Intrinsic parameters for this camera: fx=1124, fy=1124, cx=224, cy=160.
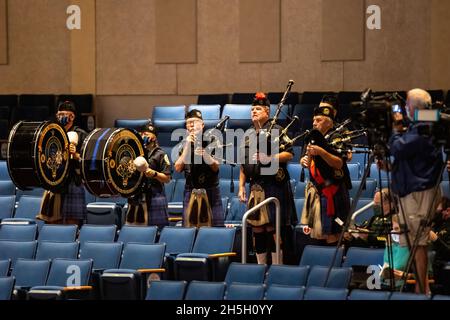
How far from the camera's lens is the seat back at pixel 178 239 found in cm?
1035

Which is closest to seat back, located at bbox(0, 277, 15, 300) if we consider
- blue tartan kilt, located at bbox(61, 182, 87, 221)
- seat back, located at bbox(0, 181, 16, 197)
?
blue tartan kilt, located at bbox(61, 182, 87, 221)

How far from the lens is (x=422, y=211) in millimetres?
8258

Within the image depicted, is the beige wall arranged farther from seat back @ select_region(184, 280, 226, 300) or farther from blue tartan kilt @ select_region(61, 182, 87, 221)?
seat back @ select_region(184, 280, 226, 300)

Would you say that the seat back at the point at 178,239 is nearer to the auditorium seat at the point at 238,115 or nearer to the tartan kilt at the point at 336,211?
the tartan kilt at the point at 336,211

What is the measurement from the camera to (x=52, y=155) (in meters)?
11.0

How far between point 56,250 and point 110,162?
1008 millimetres

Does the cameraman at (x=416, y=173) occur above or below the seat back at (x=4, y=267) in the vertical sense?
above

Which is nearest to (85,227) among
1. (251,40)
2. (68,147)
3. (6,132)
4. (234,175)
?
(68,147)

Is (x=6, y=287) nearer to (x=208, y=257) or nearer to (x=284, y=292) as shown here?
(x=208, y=257)

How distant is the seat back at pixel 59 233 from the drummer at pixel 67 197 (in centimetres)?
68

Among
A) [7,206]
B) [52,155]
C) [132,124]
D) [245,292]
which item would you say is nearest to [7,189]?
[7,206]

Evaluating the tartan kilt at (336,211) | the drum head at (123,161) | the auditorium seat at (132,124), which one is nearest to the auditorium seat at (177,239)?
the drum head at (123,161)

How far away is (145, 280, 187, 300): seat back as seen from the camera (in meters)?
8.50

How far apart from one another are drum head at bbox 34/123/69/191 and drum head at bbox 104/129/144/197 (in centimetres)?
65
